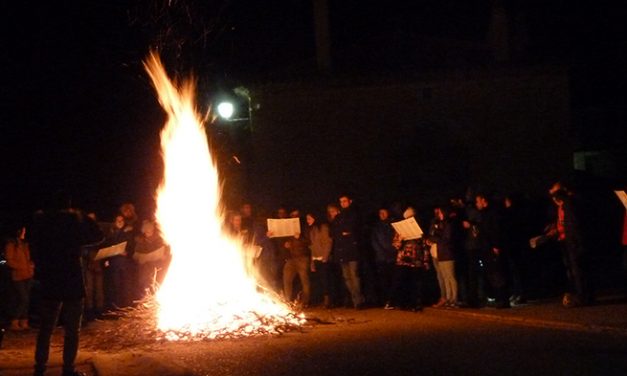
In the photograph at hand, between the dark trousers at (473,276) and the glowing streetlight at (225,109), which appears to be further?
the glowing streetlight at (225,109)

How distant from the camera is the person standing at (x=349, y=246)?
1722cm

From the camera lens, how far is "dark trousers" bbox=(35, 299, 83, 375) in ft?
31.6

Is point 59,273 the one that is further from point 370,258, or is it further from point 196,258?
point 370,258

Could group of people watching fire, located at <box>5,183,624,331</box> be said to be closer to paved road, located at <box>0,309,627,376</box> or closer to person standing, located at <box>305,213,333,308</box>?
person standing, located at <box>305,213,333,308</box>

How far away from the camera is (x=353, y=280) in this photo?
1723 centimetres

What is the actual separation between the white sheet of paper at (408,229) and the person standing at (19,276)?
6114 mm

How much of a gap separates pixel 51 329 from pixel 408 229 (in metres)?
8.04

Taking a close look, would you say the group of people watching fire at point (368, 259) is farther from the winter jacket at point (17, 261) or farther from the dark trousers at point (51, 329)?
the dark trousers at point (51, 329)

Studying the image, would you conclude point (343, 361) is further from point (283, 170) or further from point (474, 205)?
point (283, 170)

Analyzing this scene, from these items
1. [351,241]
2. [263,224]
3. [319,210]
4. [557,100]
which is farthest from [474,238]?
[557,100]

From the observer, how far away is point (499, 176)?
32.3 meters

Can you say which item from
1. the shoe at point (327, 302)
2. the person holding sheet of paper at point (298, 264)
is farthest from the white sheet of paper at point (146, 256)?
the shoe at point (327, 302)

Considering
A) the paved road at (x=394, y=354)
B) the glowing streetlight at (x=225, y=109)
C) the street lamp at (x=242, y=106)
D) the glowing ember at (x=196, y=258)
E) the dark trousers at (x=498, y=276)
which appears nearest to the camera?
the paved road at (x=394, y=354)

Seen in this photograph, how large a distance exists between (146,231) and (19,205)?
46.7 ft
